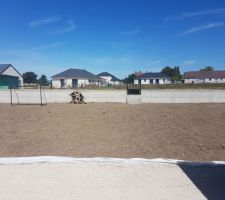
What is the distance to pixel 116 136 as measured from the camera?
29.2ft

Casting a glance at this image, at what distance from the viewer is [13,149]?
23.3 ft

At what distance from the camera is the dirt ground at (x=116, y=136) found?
696 cm

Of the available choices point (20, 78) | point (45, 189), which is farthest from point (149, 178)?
point (20, 78)

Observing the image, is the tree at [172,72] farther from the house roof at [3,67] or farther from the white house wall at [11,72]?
the house roof at [3,67]

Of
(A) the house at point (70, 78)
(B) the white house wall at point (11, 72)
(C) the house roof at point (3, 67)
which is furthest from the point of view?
(A) the house at point (70, 78)

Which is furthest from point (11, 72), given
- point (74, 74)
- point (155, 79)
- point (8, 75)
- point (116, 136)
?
point (155, 79)

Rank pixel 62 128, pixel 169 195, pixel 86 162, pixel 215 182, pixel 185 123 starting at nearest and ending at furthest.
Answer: pixel 169 195 → pixel 215 182 → pixel 86 162 → pixel 62 128 → pixel 185 123

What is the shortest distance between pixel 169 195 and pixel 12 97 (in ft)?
60.8

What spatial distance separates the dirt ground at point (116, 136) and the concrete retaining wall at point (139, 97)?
6.40 metres

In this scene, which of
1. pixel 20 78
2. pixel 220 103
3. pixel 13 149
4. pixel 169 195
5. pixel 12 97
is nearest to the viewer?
pixel 169 195

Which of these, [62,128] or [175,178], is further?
[62,128]

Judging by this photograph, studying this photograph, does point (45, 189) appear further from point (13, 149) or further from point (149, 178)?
point (13, 149)

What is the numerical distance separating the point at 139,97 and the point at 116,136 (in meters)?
10.7

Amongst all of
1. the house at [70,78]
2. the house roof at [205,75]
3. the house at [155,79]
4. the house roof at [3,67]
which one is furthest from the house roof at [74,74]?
the house roof at [205,75]
